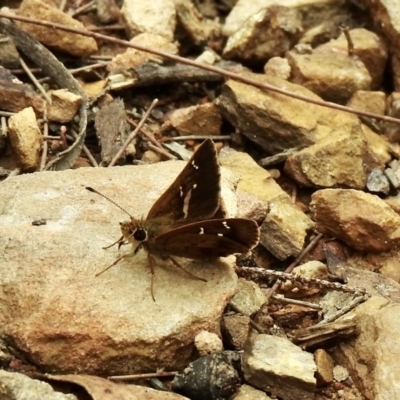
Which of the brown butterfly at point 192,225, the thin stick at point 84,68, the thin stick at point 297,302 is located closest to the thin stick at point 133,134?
the thin stick at point 84,68

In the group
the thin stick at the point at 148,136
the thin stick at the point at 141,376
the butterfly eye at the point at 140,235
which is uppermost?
the butterfly eye at the point at 140,235

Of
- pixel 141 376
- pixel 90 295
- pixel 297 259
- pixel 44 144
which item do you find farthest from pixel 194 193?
pixel 44 144

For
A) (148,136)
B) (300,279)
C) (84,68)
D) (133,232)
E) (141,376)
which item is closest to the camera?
(141,376)

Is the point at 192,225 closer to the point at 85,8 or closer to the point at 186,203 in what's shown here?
the point at 186,203

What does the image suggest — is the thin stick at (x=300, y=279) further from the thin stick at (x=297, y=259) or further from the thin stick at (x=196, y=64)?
the thin stick at (x=196, y=64)

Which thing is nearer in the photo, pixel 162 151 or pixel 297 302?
pixel 297 302

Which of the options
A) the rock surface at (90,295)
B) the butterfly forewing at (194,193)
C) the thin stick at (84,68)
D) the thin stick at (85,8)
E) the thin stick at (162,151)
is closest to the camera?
the rock surface at (90,295)

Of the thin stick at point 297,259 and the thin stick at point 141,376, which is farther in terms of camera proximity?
the thin stick at point 297,259

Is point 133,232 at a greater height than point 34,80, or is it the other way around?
point 133,232
